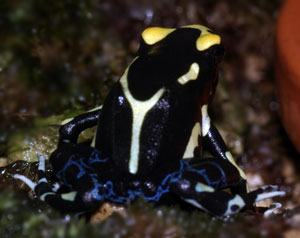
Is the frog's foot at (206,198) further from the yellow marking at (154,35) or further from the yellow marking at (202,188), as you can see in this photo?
the yellow marking at (154,35)

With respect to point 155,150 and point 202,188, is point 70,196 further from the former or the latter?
point 202,188

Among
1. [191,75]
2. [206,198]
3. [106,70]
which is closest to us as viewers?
[206,198]

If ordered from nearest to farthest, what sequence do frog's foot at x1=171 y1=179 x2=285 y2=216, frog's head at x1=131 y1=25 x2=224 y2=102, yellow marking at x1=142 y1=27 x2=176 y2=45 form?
frog's foot at x1=171 y1=179 x2=285 y2=216 < frog's head at x1=131 y1=25 x2=224 y2=102 < yellow marking at x1=142 y1=27 x2=176 y2=45

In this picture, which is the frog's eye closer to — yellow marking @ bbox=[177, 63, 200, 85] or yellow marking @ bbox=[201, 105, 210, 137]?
yellow marking @ bbox=[177, 63, 200, 85]

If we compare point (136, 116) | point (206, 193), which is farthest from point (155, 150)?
point (206, 193)

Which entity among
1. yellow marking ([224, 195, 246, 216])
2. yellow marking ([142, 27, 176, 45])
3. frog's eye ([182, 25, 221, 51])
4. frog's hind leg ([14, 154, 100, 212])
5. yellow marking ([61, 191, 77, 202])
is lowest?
yellow marking ([224, 195, 246, 216])

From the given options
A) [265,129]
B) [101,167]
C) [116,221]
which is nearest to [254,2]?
[265,129]

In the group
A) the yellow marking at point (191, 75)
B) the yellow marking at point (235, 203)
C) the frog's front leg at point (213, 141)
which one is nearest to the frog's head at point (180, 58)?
the yellow marking at point (191, 75)

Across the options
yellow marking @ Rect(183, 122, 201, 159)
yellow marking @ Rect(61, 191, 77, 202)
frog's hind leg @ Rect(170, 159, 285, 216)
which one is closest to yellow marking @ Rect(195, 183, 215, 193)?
frog's hind leg @ Rect(170, 159, 285, 216)
